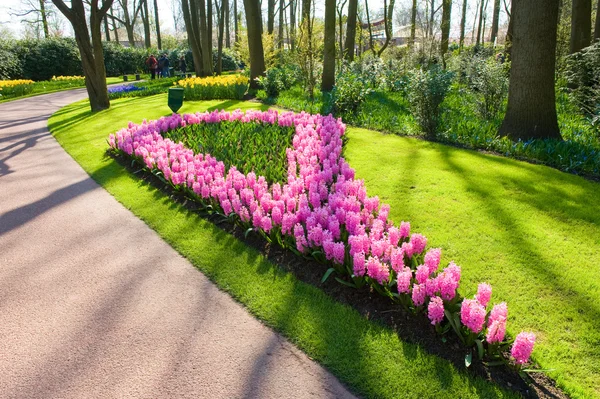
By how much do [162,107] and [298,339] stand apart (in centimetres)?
1234

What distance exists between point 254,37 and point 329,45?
3891mm

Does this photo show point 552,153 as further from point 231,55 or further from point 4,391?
point 231,55

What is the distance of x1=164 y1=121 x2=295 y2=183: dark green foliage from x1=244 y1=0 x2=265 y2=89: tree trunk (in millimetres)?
8006

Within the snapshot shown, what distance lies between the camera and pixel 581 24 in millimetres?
10945

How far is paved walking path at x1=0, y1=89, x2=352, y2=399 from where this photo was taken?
2582mm

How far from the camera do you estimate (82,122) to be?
467 inches

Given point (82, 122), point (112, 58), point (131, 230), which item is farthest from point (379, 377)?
point (112, 58)

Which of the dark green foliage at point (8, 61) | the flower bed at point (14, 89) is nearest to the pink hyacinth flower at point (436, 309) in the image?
the flower bed at point (14, 89)

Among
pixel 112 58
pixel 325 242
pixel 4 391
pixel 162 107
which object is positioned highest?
pixel 112 58

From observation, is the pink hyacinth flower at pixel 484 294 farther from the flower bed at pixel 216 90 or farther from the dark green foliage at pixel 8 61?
the dark green foliage at pixel 8 61

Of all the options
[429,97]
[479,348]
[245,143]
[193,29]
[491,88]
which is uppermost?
[193,29]

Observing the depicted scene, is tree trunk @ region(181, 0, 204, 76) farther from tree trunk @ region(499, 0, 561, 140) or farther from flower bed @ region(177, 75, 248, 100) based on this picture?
tree trunk @ region(499, 0, 561, 140)

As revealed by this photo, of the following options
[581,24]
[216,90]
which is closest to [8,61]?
[216,90]

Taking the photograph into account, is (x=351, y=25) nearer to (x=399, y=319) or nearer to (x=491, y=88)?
(x=491, y=88)
